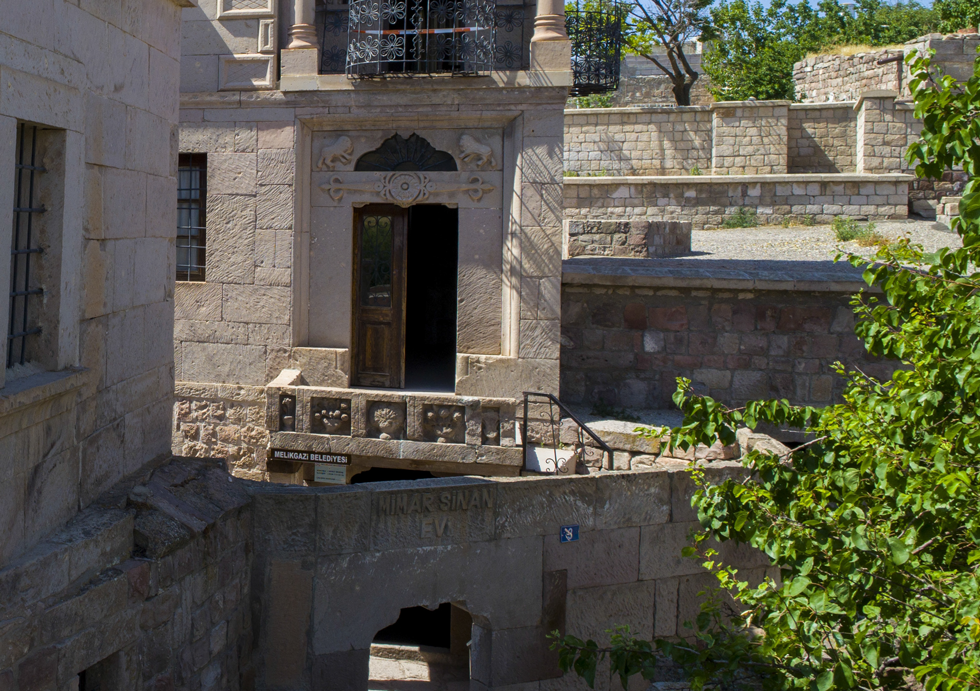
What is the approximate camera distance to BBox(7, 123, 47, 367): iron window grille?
15.5 ft

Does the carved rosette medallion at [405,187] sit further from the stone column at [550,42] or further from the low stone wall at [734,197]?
the low stone wall at [734,197]

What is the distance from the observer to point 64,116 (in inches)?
190

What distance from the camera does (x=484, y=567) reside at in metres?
6.82

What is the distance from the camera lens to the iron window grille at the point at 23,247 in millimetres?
4715

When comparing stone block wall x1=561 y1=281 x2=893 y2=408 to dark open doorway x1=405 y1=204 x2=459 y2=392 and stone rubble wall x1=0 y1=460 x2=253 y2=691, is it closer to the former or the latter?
dark open doorway x1=405 y1=204 x2=459 y2=392

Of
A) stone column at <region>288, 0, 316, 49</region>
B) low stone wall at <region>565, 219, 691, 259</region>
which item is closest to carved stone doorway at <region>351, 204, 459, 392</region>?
stone column at <region>288, 0, 316, 49</region>

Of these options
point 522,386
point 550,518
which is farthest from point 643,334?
point 550,518

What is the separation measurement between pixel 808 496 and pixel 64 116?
4314mm

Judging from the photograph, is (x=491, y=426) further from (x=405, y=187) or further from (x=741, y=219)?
(x=741, y=219)

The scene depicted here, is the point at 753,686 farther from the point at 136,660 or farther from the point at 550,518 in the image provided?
the point at 136,660

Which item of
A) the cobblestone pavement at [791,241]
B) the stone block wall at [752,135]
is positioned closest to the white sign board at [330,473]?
the cobblestone pavement at [791,241]

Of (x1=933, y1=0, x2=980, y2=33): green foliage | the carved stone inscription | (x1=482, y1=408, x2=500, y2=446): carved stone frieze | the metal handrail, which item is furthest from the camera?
(x1=933, y1=0, x2=980, y2=33): green foliage

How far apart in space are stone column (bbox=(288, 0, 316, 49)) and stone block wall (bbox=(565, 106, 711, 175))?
11798 millimetres

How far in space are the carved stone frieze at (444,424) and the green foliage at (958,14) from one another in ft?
70.4
